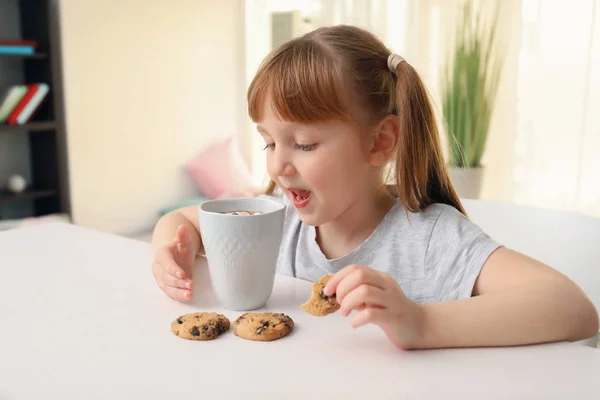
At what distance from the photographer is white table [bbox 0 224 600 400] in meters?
0.51

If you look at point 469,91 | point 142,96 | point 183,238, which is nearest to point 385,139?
point 183,238

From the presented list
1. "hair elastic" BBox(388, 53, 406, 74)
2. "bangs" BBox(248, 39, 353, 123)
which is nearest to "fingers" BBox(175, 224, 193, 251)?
"bangs" BBox(248, 39, 353, 123)

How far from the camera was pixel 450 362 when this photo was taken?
0.57 metres

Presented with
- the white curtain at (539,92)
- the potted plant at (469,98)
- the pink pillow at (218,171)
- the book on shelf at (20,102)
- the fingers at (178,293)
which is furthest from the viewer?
the pink pillow at (218,171)

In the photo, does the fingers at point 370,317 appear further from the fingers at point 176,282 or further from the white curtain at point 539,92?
the white curtain at point 539,92

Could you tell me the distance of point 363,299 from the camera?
595 mm

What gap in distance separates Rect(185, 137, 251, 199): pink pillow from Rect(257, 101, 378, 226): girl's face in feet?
8.96

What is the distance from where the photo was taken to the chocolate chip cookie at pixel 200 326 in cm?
61

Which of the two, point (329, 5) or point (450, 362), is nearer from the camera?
point (450, 362)

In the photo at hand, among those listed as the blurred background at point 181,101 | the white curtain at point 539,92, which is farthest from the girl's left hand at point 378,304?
the white curtain at point 539,92

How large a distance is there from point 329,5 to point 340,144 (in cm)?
308

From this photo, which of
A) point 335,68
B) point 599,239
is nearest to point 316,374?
point 335,68

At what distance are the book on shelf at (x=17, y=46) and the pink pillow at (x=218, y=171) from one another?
121 cm

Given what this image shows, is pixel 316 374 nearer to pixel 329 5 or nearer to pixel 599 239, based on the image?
pixel 599 239
